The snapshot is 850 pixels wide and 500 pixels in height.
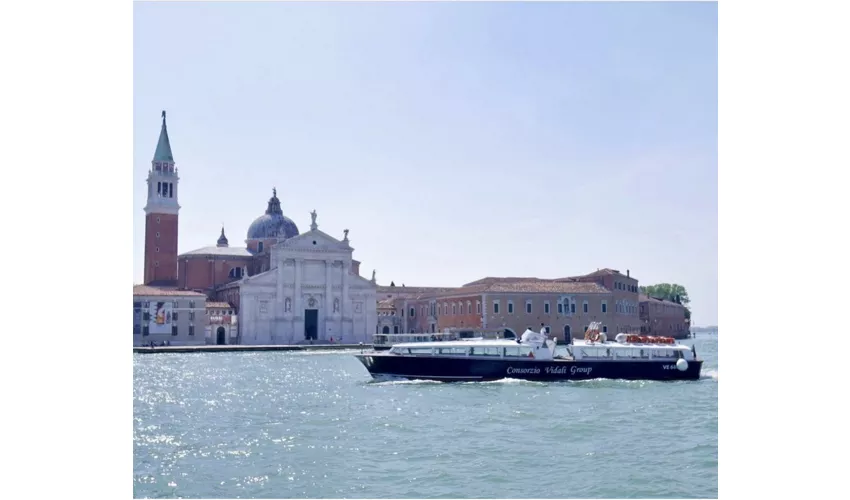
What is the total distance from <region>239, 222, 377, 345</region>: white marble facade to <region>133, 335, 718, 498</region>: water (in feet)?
93.2

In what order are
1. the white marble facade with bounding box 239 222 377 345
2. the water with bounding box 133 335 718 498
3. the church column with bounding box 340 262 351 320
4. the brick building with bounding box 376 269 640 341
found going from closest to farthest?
1. the water with bounding box 133 335 718 498
2. the brick building with bounding box 376 269 640 341
3. the white marble facade with bounding box 239 222 377 345
4. the church column with bounding box 340 262 351 320

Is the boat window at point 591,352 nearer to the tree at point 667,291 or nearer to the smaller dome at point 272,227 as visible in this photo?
the smaller dome at point 272,227

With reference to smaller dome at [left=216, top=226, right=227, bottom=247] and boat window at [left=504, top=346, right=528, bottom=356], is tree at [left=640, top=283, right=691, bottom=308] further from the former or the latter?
boat window at [left=504, top=346, right=528, bottom=356]

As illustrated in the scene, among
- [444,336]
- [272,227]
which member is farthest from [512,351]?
[272,227]

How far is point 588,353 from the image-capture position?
75.5 feet

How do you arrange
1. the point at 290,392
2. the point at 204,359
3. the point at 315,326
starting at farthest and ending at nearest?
the point at 315,326, the point at 204,359, the point at 290,392

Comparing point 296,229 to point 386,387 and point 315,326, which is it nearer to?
point 315,326

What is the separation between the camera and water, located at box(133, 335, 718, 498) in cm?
999

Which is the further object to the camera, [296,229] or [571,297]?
[296,229]

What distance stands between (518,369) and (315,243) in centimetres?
3154

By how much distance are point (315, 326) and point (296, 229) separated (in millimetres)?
9953

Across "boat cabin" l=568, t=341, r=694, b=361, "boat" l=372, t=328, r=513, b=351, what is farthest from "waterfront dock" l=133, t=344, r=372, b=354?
"boat cabin" l=568, t=341, r=694, b=361

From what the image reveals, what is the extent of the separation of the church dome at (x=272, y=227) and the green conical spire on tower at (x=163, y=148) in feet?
24.3
